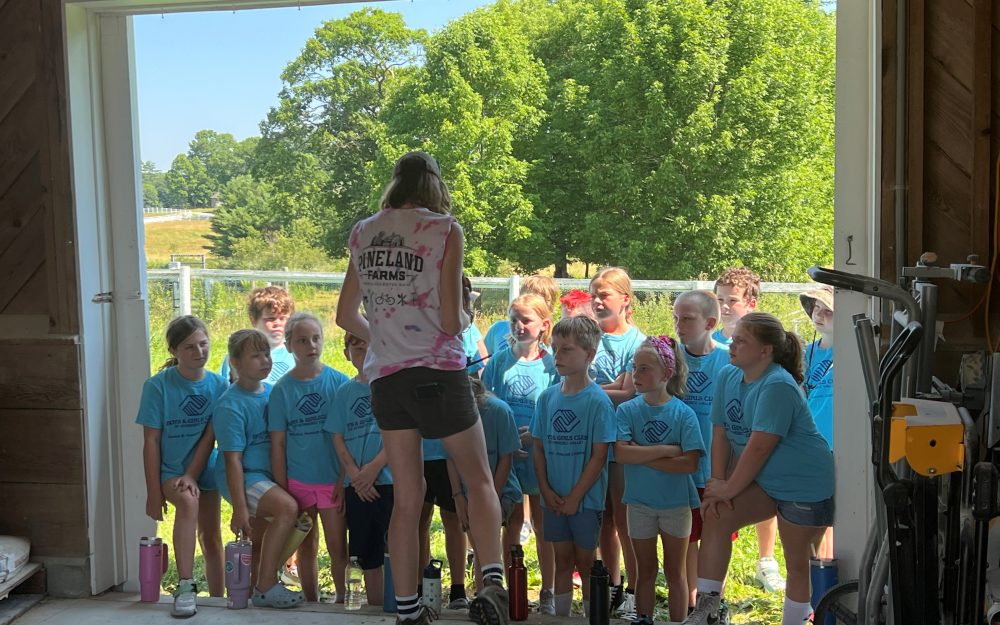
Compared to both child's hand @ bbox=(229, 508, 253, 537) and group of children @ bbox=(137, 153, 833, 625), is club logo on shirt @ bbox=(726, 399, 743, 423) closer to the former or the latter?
group of children @ bbox=(137, 153, 833, 625)

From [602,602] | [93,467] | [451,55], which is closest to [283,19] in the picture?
[451,55]

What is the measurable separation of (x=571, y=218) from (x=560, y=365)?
13.0 m

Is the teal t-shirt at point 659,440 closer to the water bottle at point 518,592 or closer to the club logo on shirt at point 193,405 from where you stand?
the water bottle at point 518,592

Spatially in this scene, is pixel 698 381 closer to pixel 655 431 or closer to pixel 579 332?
pixel 655 431

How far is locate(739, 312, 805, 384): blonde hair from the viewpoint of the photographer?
127 inches

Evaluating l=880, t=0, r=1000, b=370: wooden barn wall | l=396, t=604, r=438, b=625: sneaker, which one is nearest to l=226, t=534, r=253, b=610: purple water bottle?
l=396, t=604, r=438, b=625: sneaker

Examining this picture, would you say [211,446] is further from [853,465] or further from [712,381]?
[853,465]

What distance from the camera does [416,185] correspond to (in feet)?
9.51

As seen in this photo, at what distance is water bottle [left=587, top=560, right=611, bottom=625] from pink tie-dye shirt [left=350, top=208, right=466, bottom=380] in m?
0.88

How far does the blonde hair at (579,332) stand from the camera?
11.3 feet

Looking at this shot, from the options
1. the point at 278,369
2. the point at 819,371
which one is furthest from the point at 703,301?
the point at 278,369

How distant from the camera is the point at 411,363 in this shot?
9.35ft

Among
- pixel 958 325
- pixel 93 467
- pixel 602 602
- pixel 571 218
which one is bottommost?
pixel 602 602

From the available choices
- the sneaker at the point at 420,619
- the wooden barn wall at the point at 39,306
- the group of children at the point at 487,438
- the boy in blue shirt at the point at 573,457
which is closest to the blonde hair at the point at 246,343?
the group of children at the point at 487,438
